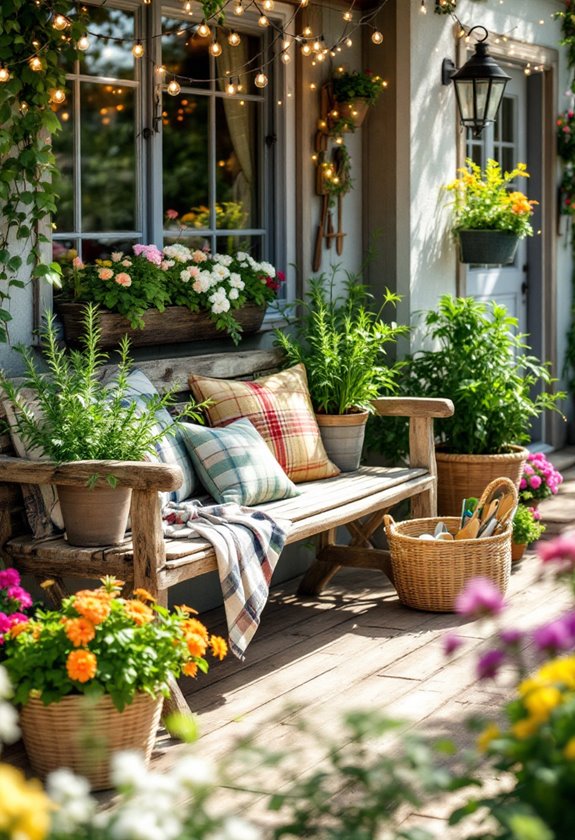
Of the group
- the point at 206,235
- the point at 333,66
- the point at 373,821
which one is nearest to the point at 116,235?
the point at 206,235

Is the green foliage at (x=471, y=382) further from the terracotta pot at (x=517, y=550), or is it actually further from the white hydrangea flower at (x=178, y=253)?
the white hydrangea flower at (x=178, y=253)

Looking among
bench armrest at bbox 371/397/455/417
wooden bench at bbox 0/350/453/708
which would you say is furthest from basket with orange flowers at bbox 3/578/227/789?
bench armrest at bbox 371/397/455/417

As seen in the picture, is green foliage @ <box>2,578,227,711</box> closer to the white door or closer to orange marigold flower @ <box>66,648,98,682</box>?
orange marigold flower @ <box>66,648,98,682</box>

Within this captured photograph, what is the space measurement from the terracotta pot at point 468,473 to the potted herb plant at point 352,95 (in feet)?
4.87

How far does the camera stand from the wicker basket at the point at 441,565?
181 inches

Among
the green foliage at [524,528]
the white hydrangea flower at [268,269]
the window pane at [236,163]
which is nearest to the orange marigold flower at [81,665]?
the white hydrangea flower at [268,269]

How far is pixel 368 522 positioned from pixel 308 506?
943mm

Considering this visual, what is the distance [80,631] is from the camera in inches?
120

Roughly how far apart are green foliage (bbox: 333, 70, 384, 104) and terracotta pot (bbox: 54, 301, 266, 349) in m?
→ 1.11

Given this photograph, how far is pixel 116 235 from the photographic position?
4.57 metres

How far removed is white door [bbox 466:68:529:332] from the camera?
22.6 ft

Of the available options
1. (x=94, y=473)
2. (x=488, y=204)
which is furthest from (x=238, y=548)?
(x=488, y=204)

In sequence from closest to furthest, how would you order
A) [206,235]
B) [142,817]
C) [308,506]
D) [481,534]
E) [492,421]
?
1. [142,817]
2. [308,506]
3. [481,534]
4. [206,235]
5. [492,421]

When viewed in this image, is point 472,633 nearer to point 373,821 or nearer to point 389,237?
point 389,237
